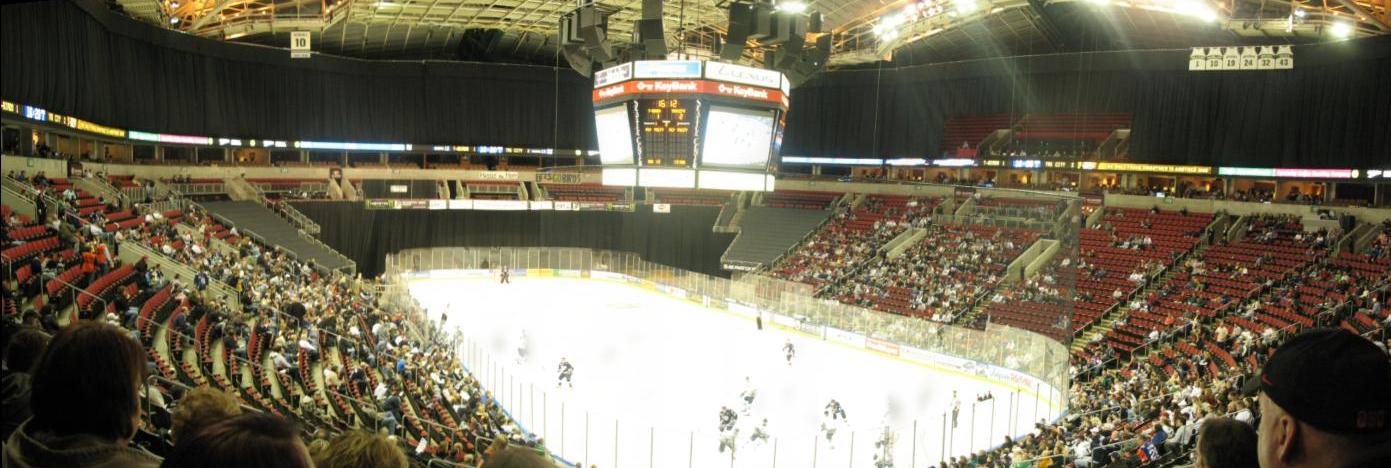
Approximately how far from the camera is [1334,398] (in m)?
1.90

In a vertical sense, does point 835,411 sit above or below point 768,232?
below

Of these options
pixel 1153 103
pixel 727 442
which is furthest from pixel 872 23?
pixel 727 442

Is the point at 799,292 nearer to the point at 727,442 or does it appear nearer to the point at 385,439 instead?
the point at 727,442

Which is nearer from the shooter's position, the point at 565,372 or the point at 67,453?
the point at 67,453

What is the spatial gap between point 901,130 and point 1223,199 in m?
16.1

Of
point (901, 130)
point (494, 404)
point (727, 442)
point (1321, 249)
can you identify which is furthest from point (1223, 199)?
point (494, 404)

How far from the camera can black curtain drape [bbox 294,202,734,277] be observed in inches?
1615

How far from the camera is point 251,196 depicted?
3950 cm

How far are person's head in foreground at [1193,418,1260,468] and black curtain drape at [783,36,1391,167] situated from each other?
116 feet

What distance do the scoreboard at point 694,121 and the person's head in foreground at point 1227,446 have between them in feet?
55.4

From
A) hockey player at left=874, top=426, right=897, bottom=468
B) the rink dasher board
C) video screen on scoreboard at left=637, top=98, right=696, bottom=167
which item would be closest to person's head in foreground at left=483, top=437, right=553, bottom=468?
hockey player at left=874, top=426, right=897, bottom=468

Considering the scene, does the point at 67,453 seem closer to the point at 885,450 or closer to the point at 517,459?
the point at 517,459

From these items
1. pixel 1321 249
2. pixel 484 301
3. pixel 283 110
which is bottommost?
pixel 484 301

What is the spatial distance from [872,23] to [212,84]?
2997 centimetres
